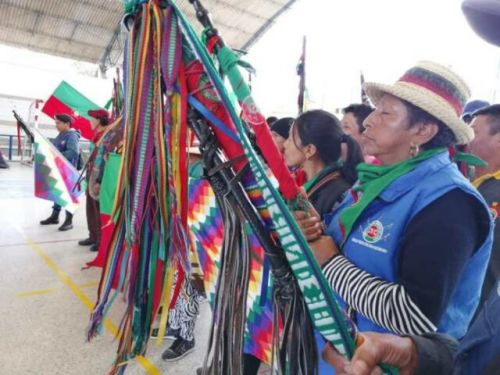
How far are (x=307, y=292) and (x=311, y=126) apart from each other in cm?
110

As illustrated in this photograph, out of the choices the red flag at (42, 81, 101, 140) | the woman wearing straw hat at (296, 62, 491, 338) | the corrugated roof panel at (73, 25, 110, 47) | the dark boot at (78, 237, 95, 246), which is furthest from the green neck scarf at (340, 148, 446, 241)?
the corrugated roof panel at (73, 25, 110, 47)

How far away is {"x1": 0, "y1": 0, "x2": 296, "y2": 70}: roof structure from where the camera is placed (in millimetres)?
9836

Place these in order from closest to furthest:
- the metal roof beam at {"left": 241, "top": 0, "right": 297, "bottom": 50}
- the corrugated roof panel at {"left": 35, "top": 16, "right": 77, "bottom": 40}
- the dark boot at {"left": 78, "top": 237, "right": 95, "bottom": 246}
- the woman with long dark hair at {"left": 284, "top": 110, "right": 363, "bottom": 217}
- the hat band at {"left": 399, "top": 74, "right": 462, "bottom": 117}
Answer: the hat band at {"left": 399, "top": 74, "right": 462, "bottom": 117} → the woman with long dark hair at {"left": 284, "top": 110, "right": 363, "bottom": 217} → the dark boot at {"left": 78, "top": 237, "right": 95, "bottom": 246} → the corrugated roof panel at {"left": 35, "top": 16, "right": 77, "bottom": 40} → the metal roof beam at {"left": 241, "top": 0, "right": 297, "bottom": 50}

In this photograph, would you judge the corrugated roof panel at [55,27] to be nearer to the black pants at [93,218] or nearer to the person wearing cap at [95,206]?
the person wearing cap at [95,206]

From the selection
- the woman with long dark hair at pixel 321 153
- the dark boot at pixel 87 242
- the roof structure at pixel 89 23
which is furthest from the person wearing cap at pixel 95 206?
the roof structure at pixel 89 23

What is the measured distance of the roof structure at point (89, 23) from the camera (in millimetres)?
9836

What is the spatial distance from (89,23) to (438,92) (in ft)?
39.6

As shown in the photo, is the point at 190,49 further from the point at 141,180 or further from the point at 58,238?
the point at 58,238

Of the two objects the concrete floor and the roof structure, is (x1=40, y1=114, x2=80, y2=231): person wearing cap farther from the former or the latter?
the roof structure

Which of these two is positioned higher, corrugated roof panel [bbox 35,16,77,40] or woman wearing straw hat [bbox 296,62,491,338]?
corrugated roof panel [bbox 35,16,77,40]

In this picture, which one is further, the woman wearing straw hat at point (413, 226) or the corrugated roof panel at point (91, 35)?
the corrugated roof panel at point (91, 35)

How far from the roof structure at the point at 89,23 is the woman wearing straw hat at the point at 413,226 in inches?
376

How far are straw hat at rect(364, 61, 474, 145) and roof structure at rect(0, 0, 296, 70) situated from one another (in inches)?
375

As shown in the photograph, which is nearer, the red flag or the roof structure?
the red flag
